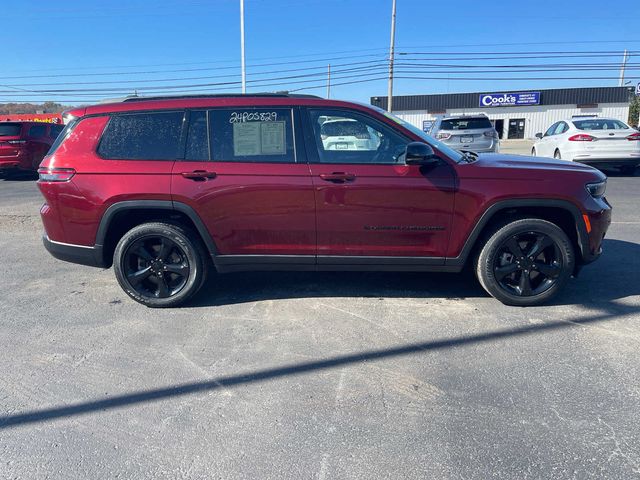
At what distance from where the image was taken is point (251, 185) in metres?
3.97

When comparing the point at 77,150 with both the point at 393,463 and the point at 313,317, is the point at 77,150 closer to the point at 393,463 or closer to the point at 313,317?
the point at 313,317

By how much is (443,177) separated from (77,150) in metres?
3.18

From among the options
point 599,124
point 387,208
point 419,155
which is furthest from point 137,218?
point 599,124

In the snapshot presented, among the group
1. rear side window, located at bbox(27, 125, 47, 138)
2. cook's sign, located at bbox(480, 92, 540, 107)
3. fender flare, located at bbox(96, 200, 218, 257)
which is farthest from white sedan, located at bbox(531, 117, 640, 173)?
cook's sign, located at bbox(480, 92, 540, 107)

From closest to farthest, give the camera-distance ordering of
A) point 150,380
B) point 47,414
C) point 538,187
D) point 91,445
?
point 91,445, point 47,414, point 150,380, point 538,187

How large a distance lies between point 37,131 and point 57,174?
11885mm

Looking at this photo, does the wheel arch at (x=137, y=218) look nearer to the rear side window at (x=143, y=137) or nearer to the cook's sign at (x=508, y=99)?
the rear side window at (x=143, y=137)

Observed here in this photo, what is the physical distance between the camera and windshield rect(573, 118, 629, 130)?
1187cm

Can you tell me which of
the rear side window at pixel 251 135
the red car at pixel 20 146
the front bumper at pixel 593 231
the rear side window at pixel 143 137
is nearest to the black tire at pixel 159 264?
the rear side window at pixel 143 137

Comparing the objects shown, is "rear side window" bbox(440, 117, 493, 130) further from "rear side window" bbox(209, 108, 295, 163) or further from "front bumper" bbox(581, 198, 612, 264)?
"rear side window" bbox(209, 108, 295, 163)

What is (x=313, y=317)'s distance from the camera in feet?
13.2

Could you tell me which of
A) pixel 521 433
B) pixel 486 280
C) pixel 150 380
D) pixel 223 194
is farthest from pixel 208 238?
pixel 521 433

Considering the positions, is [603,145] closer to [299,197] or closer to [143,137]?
[299,197]

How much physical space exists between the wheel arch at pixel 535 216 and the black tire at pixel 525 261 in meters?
0.08
